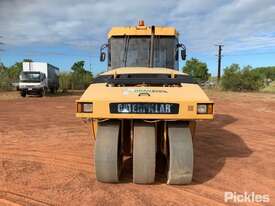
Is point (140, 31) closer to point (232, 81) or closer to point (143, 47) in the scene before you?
point (143, 47)

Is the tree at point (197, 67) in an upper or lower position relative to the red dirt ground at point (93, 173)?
upper

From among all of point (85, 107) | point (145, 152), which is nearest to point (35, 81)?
point (85, 107)

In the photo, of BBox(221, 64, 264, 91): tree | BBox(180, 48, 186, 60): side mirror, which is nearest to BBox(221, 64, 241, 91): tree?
BBox(221, 64, 264, 91): tree

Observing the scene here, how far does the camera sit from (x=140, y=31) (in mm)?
10148

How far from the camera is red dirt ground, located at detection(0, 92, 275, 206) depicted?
623cm

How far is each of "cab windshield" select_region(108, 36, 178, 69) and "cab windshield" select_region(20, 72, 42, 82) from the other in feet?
84.2

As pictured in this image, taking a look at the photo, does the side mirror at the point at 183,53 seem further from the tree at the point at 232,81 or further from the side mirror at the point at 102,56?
the tree at the point at 232,81

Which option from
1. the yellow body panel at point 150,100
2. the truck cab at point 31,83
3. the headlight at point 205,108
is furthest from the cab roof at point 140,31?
the truck cab at point 31,83

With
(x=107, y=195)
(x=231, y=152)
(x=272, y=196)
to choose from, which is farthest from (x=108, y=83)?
(x=231, y=152)

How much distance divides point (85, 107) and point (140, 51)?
11.8 feet

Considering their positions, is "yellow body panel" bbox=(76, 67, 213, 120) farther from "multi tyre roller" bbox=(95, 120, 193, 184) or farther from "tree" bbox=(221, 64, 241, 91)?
"tree" bbox=(221, 64, 241, 91)

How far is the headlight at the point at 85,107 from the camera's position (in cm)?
673

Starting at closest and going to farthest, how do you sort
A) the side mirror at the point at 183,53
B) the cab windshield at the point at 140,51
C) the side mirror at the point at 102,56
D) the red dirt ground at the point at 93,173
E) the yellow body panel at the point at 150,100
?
the red dirt ground at the point at 93,173
the yellow body panel at the point at 150,100
the cab windshield at the point at 140,51
the side mirror at the point at 183,53
the side mirror at the point at 102,56

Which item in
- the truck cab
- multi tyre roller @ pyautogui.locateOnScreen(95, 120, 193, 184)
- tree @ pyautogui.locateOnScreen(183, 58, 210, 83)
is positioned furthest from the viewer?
tree @ pyautogui.locateOnScreen(183, 58, 210, 83)
